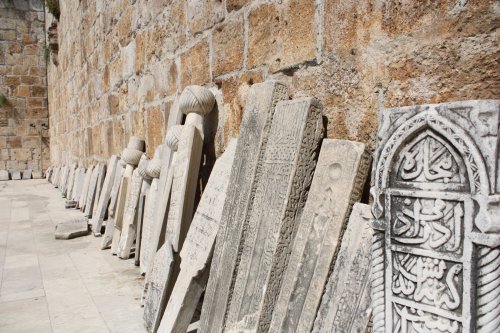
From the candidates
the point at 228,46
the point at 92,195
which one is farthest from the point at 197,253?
the point at 92,195

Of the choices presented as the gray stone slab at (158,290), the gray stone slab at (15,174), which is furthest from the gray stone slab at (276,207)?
the gray stone slab at (15,174)

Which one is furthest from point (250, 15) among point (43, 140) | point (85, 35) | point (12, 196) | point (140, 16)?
point (43, 140)

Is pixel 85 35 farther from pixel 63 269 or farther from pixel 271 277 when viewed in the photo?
pixel 271 277

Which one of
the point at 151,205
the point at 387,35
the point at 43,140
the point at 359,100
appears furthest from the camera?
the point at 43,140

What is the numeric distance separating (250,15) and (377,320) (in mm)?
1620

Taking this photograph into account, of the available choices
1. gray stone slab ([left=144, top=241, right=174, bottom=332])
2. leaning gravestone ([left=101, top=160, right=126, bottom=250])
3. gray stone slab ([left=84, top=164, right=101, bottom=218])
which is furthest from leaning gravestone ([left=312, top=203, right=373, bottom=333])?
gray stone slab ([left=84, top=164, right=101, bottom=218])

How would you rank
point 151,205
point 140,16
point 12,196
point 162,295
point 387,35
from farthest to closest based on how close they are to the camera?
point 12,196
point 140,16
point 151,205
point 162,295
point 387,35

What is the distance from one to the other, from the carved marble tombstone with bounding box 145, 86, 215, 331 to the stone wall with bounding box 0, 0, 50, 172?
1168cm

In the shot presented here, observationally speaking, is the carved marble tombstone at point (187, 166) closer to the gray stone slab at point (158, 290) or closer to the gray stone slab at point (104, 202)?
the gray stone slab at point (158, 290)

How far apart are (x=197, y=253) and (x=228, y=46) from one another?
3.83ft

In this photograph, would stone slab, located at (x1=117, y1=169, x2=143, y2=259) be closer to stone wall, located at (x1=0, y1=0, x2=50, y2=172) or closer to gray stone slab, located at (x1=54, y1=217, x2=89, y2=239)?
gray stone slab, located at (x1=54, y1=217, x2=89, y2=239)

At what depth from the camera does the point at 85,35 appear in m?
6.81

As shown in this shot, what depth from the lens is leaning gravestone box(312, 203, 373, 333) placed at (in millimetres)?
1239

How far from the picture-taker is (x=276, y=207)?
158 centimetres
